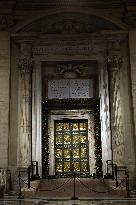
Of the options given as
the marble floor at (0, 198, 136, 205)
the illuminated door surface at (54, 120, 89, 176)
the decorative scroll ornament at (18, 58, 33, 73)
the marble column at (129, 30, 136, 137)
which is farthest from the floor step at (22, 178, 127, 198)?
the decorative scroll ornament at (18, 58, 33, 73)

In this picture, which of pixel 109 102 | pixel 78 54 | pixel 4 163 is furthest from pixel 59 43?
pixel 4 163

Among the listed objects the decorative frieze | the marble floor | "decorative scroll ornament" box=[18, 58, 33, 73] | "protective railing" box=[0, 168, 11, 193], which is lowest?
the marble floor

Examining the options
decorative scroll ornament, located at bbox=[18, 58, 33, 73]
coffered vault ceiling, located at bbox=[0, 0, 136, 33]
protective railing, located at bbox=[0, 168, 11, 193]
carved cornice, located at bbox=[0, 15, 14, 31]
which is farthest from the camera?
coffered vault ceiling, located at bbox=[0, 0, 136, 33]

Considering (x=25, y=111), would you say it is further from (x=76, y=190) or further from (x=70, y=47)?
(x=76, y=190)

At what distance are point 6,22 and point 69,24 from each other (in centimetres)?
264

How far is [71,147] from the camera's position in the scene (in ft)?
47.3

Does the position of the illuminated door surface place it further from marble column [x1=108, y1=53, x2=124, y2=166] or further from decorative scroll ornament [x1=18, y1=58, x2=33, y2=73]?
decorative scroll ornament [x1=18, y1=58, x2=33, y2=73]

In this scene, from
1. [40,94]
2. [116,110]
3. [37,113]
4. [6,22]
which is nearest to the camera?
[116,110]

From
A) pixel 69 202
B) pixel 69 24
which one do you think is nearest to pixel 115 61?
pixel 69 24

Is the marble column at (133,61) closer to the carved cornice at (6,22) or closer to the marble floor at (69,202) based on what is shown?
the marble floor at (69,202)

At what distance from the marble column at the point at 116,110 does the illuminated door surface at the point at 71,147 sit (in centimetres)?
216

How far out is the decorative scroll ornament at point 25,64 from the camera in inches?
514

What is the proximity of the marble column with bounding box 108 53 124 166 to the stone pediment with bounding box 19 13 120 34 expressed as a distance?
1.51 meters

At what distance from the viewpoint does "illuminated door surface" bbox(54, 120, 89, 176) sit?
46.4ft
